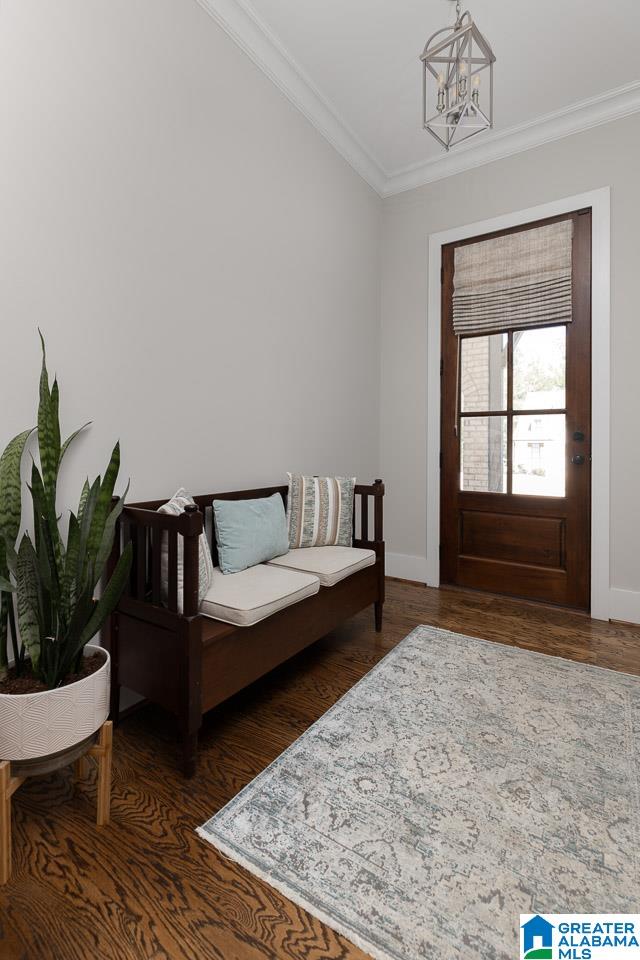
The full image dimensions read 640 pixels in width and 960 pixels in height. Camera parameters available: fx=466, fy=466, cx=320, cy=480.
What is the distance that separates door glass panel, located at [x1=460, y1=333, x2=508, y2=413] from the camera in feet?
10.2

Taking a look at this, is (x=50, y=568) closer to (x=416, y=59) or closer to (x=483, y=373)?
(x=483, y=373)

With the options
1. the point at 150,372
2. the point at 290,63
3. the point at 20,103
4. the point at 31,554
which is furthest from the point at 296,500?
the point at 290,63

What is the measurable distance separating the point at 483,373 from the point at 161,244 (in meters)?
2.19

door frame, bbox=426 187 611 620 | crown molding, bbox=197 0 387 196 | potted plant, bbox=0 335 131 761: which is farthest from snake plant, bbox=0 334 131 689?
door frame, bbox=426 187 611 620

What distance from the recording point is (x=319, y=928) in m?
0.98

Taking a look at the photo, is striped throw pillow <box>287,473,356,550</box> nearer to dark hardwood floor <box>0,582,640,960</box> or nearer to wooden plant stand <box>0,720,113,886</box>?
dark hardwood floor <box>0,582,640,960</box>

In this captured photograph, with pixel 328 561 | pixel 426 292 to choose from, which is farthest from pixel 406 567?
pixel 426 292

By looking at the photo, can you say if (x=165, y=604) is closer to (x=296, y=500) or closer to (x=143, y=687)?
(x=143, y=687)

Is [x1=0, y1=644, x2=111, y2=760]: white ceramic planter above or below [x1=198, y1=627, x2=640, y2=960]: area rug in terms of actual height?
above

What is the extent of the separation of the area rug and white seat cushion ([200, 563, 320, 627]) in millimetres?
448

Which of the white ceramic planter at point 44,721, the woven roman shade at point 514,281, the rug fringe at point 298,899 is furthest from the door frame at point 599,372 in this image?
the white ceramic planter at point 44,721

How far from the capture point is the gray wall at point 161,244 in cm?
149

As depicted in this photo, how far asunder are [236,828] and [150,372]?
1.57m

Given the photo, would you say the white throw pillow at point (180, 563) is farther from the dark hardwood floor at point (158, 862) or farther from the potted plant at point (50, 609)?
the dark hardwood floor at point (158, 862)
